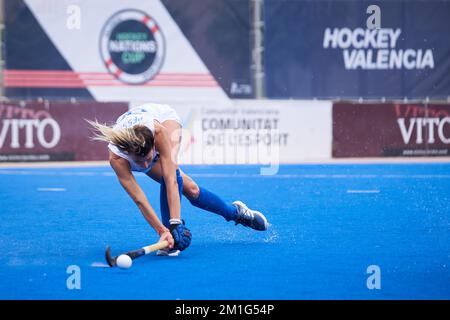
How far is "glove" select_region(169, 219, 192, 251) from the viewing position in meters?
5.90

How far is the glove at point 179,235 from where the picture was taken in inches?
232

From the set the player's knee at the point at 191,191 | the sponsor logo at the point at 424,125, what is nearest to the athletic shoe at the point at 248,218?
the player's knee at the point at 191,191

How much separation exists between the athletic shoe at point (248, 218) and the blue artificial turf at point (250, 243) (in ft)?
0.46

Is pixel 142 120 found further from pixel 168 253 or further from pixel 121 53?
pixel 121 53

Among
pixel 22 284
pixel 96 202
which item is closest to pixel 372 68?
pixel 96 202

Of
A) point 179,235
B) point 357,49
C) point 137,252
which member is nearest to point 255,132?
point 357,49

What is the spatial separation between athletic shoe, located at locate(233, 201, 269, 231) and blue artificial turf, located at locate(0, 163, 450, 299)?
141 millimetres

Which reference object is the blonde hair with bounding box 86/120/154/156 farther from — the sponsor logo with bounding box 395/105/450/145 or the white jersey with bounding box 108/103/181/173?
the sponsor logo with bounding box 395/105/450/145

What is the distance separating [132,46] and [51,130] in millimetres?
2699

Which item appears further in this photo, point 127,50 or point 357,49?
point 357,49

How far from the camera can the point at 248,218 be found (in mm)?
6879

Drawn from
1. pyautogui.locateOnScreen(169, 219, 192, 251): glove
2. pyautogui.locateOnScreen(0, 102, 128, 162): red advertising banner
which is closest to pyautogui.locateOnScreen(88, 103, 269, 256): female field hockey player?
pyautogui.locateOnScreen(169, 219, 192, 251): glove

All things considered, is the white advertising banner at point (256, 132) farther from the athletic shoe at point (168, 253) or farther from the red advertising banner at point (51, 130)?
the athletic shoe at point (168, 253)
